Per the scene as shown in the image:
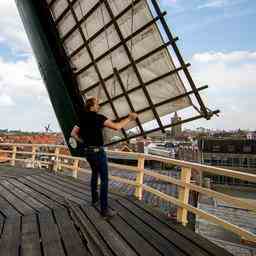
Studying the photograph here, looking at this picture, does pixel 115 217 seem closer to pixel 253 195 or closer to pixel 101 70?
pixel 101 70

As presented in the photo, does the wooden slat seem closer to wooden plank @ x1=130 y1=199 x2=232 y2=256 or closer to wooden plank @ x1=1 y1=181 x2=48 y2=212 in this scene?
wooden plank @ x1=1 y1=181 x2=48 y2=212

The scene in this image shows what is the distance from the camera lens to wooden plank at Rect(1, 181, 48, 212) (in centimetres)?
598

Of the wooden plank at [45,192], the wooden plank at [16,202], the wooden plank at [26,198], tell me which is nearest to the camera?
the wooden plank at [16,202]

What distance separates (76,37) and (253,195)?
65238mm

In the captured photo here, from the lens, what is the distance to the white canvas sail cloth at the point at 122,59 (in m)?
6.44

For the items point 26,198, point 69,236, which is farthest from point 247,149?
point 69,236

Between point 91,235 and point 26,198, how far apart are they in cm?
294

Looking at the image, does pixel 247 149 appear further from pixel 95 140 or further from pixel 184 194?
pixel 95 140

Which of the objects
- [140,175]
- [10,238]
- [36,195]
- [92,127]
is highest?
[92,127]

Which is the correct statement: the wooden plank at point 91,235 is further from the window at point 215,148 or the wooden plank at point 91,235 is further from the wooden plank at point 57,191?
the window at point 215,148

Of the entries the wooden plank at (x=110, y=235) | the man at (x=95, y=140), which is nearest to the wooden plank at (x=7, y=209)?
the wooden plank at (x=110, y=235)

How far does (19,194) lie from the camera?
738 cm

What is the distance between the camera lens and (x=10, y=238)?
14.1ft

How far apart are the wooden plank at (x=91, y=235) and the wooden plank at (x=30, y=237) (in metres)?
0.62
